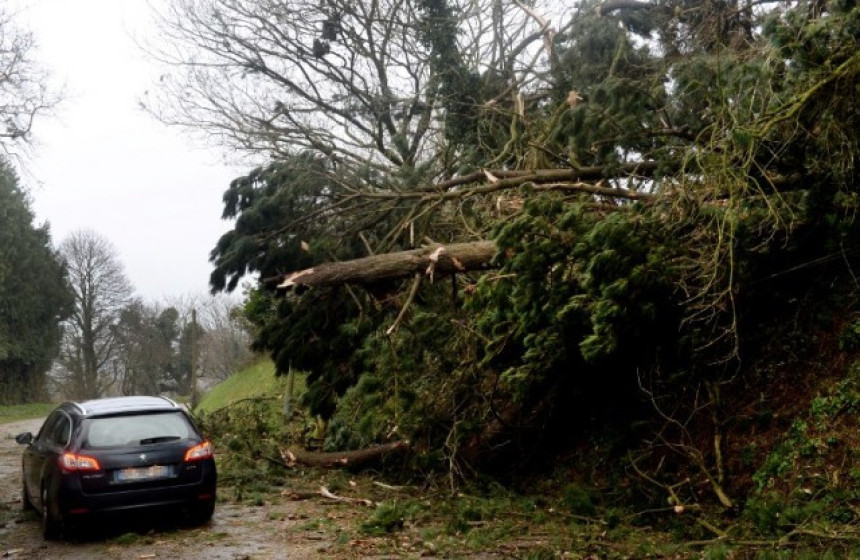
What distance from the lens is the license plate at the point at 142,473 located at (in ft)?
27.5

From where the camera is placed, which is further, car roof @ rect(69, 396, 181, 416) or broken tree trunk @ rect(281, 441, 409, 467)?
broken tree trunk @ rect(281, 441, 409, 467)

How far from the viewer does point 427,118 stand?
18.4m

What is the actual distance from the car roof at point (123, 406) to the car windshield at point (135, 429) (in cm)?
7

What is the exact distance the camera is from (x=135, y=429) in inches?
348

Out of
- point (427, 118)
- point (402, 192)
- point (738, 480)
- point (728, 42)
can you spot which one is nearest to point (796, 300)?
point (738, 480)

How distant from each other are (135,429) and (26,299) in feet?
134

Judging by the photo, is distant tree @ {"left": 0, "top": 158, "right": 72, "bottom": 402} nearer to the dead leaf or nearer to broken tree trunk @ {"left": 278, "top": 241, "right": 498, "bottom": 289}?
broken tree trunk @ {"left": 278, "top": 241, "right": 498, "bottom": 289}

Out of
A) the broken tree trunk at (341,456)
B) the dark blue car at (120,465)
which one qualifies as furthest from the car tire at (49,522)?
the broken tree trunk at (341,456)

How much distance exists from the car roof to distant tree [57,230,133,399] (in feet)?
142

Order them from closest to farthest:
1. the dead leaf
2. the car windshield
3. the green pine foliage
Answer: the green pine foliage, the car windshield, the dead leaf

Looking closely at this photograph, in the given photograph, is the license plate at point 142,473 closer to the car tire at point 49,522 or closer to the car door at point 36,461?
the car tire at point 49,522

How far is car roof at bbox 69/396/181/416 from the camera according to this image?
29.4ft

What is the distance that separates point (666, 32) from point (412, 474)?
836 cm

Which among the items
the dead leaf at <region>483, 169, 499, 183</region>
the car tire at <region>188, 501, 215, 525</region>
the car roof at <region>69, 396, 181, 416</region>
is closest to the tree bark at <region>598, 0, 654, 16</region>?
the dead leaf at <region>483, 169, 499, 183</region>
